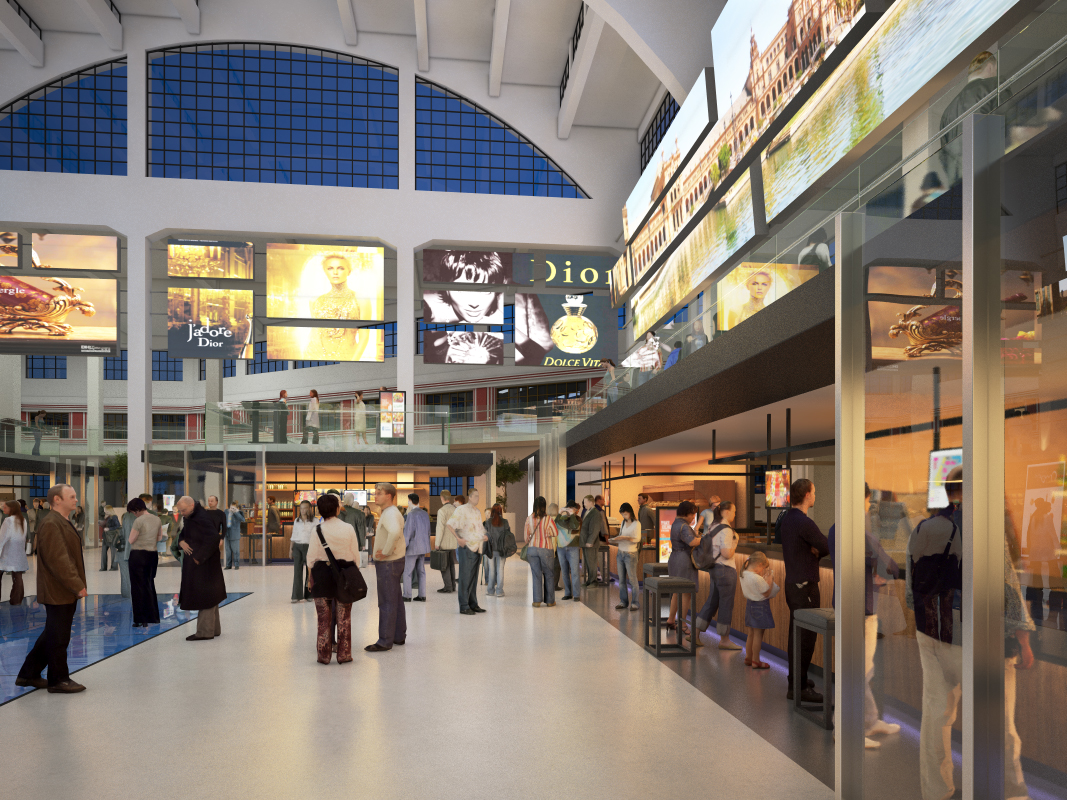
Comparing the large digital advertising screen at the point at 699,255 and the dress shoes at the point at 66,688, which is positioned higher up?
the large digital advertising screen at the point at 699,255

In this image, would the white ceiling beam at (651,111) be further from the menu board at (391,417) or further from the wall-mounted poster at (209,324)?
the wall-mounted poster at (209,324)

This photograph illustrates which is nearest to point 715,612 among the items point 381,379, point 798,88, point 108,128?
point 798,88

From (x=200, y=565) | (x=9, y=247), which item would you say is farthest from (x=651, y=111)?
(x=200, y=565)

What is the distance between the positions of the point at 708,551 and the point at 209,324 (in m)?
20.9

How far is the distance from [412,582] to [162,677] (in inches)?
238

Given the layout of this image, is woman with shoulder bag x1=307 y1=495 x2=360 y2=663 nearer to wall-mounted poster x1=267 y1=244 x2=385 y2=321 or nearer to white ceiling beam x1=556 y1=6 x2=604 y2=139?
white ceiling beam x1=556 y1=6 x2=604 y2=139

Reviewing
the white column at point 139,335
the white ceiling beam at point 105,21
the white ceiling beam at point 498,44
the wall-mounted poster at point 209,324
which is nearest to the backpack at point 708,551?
the wall-mounted poster at point 209,324

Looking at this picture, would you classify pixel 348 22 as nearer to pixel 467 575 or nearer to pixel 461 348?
pixel 461 348

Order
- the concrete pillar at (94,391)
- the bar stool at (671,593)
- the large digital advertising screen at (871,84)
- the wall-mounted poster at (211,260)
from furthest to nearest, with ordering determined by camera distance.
Answer: the concrete pillar at (94,391) → the wall-mounted poster at (211,260) → the large digital advertising screen at (871,84) → the bar stool at (671,593)

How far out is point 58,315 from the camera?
2394cm

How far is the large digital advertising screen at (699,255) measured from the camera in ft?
49.1

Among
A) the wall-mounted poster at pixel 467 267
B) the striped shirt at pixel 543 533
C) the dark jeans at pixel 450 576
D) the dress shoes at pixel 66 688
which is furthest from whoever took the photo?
the wall-mounted poster at pixel 467 267

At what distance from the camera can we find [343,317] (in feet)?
83.3

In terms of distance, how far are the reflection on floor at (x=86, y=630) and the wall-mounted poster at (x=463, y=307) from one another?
14543 millimetres
